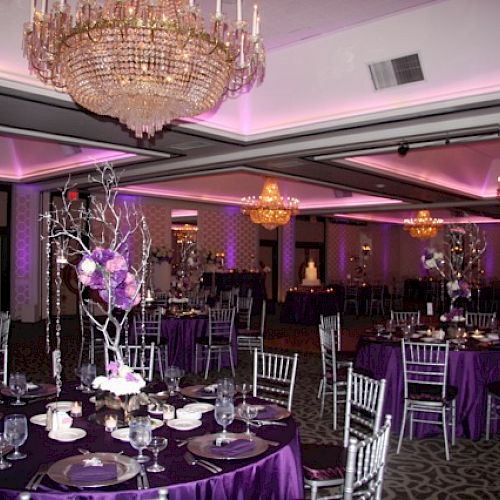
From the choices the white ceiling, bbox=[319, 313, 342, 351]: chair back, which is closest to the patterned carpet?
bbox=[319, 313, 342, 351]: chair back

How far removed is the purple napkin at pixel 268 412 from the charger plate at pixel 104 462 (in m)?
0.88

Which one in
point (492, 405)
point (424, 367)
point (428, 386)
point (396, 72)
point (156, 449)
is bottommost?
point (492, 405)

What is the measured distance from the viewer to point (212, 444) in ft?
9.05

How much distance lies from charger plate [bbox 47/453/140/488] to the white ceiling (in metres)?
3.75

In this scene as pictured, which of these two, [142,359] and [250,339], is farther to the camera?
[250,339]

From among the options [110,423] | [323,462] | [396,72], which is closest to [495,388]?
[323,462]

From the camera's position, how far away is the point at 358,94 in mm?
6758

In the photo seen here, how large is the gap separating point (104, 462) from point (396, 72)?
16.9ft

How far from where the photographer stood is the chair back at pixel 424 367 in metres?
5.29

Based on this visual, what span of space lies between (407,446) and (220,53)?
3.84 m

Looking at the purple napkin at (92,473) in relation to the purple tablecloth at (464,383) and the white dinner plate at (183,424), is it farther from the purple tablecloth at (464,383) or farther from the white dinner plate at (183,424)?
the purple tablecloth at (464,383)

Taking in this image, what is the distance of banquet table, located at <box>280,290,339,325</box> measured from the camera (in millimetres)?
14336

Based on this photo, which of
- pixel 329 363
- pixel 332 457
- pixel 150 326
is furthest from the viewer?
pixel 150 326

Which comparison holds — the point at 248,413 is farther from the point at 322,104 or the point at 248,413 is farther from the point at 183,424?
the point at 322,104
